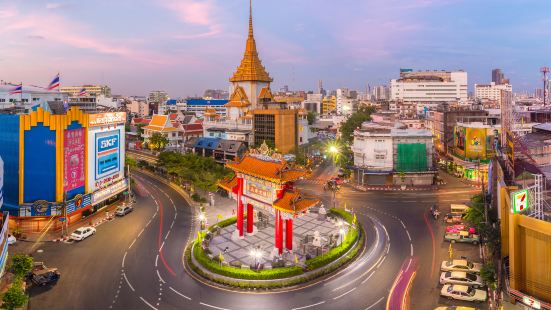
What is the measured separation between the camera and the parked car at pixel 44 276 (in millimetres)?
29672

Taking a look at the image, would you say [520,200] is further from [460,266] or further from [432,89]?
[432,89]

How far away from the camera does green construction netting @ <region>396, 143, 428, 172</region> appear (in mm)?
65375

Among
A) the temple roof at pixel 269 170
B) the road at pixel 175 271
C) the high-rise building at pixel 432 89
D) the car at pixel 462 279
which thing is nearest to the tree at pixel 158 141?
the road at pixel 175 271

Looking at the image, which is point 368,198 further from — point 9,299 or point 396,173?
point 9,299

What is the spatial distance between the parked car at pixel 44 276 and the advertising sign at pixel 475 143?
66.0 meters

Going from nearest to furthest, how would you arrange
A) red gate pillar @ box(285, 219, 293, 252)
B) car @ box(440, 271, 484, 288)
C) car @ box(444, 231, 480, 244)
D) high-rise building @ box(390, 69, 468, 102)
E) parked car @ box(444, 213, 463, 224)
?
car @ box(440, 271, 484, 288)
red gate pillar @ box(285, 219, 293, 252)
car @ box(444, 231, 480, 244)
parked car @ box(444, 213, 463, 224)
high-rise building @ box(390, 69, 468, 102)

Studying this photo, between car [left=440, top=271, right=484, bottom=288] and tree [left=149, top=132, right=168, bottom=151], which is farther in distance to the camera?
tree [left=149, top=132, right=168, bottom=151]

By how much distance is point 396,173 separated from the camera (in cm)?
6519

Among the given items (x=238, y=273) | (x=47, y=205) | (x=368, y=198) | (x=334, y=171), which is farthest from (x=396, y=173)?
(x=47, y=205)

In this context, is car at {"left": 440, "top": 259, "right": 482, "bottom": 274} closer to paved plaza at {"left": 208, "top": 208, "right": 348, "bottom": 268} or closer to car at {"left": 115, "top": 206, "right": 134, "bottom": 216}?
paved plaza at {"left": 208, "top": 208, "right": 348, "bottom": 268}

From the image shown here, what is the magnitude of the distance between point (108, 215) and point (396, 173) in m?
43.5

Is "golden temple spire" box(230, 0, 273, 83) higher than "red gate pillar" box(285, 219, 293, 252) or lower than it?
higher

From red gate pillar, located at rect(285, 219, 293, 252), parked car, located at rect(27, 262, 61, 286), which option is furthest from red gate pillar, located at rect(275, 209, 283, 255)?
parked car, located at rect(27, 262, 61, 286)

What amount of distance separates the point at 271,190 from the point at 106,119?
26.3 m
